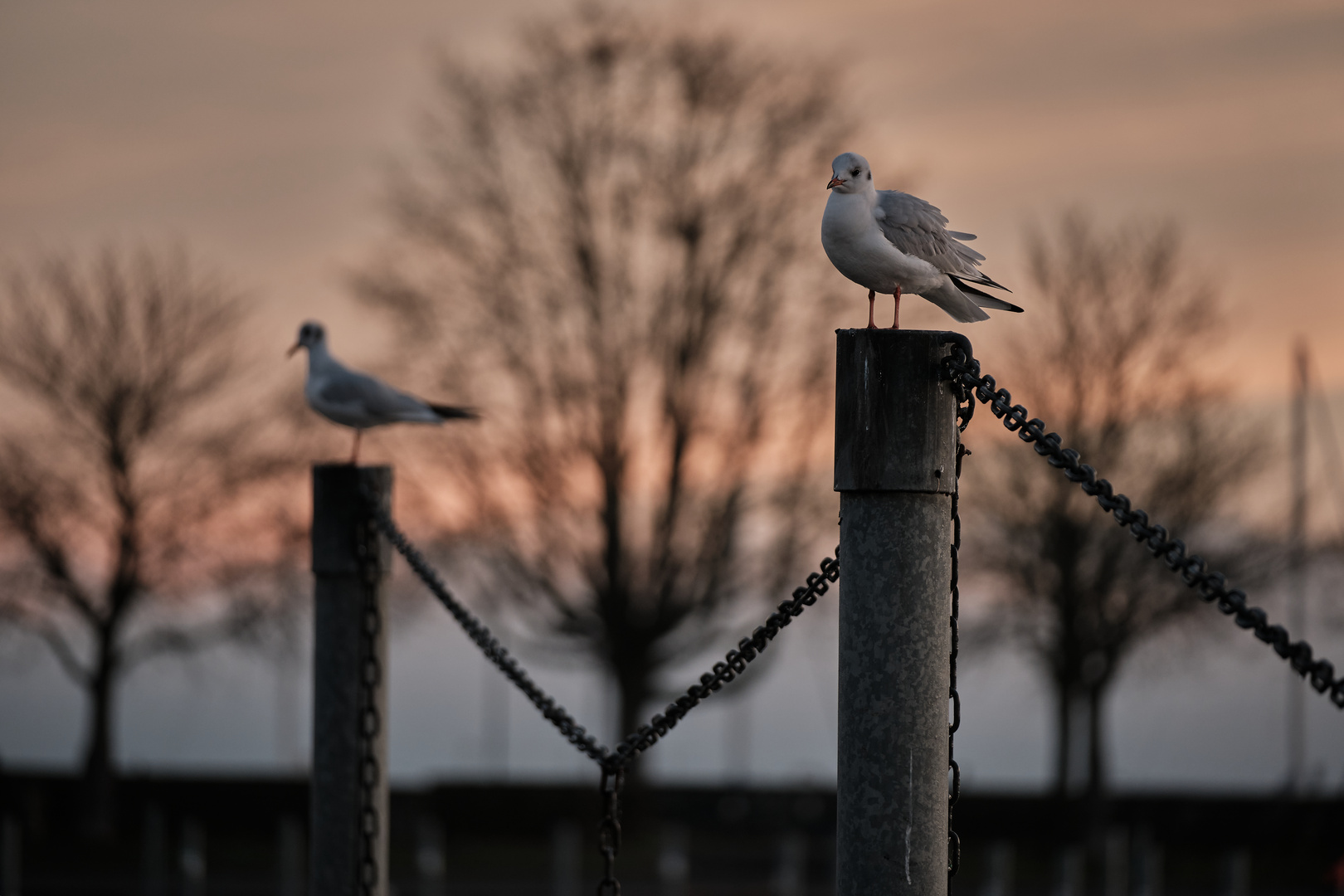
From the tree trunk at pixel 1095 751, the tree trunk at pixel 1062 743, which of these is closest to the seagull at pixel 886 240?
the tree trunk at pixel 1095 751

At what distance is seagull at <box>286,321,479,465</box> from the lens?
6262 mm

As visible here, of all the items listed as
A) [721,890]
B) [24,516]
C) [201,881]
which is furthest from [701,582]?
[24,516]

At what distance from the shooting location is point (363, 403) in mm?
6277

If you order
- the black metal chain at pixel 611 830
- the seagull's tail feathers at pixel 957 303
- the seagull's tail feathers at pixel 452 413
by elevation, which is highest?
the seagull's tail feathers at pixel 957 303

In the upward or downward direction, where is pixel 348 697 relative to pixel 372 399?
downward

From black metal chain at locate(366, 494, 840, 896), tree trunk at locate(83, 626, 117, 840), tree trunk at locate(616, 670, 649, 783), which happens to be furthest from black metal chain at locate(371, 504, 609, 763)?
tree trunk at locate(83, 626, 117, 840)

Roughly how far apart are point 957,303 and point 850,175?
1.76ft

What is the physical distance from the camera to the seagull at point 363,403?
247 inches

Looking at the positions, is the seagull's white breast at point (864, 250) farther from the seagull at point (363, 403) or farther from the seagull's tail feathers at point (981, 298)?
the seagull at point (363, 403)

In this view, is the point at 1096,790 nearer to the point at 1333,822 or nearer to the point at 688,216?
the point at 1333,822

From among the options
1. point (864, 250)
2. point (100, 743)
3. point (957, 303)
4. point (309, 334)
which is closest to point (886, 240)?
point (864, 250)

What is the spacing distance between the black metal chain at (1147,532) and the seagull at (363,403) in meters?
3.62

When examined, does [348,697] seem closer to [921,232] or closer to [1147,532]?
[921,232]

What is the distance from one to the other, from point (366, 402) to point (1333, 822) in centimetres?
2173
